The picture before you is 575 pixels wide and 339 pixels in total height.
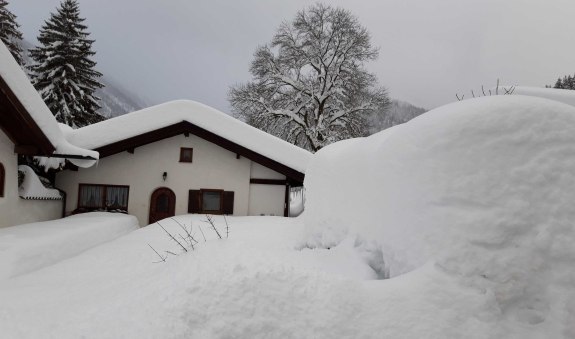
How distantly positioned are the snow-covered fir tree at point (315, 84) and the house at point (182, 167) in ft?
26.3

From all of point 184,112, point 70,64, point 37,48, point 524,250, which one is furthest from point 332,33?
point 524,250

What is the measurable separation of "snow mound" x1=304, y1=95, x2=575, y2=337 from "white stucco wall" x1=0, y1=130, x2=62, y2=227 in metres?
9.33

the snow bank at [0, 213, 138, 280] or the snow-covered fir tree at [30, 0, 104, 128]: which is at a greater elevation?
the snow-covered fir tree at [30, 0, 104, 128]

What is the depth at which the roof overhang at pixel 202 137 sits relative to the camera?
40.0ft

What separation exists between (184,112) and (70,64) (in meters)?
13.4

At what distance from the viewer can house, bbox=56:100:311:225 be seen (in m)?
12.2

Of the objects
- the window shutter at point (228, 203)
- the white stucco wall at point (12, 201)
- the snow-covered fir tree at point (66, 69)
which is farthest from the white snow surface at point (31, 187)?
the snow-covered fir tree at point (66, 69)

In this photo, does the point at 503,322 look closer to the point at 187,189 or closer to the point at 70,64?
the point at 187,189

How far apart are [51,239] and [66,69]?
17.0 meters

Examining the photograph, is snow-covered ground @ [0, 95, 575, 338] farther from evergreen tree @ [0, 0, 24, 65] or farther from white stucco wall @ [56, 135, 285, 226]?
evergreen tree @ [0, 0, 24, 65]

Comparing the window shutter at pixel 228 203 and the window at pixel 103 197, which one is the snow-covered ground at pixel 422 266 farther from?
the window at pixel 103 197

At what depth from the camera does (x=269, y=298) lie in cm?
377

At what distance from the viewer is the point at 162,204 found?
42.1 ft

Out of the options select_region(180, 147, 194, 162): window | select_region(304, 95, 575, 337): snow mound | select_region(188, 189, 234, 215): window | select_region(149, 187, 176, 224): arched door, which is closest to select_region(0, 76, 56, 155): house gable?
select_region(149, 187, 176, 224): arched door
